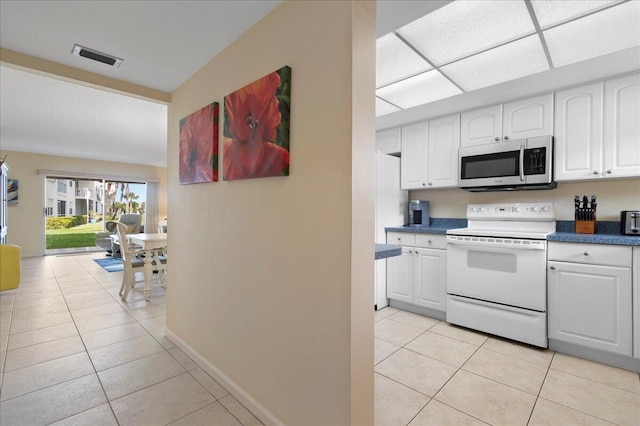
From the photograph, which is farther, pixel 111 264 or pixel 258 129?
pixel 111 264

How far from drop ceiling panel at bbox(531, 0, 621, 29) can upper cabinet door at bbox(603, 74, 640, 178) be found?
1.14 m

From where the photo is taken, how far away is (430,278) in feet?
10.2

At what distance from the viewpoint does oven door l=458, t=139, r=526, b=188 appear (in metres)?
2.78

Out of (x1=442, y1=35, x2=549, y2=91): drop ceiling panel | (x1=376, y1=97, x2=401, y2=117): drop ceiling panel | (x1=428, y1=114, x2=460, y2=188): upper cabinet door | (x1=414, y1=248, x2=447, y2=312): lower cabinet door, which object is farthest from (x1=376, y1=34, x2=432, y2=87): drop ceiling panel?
(x1=414, y1=248, x2=447, y2=312): lower cabinet door

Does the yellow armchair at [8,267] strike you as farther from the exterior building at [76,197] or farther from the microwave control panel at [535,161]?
the microwave control panel at [535,161]

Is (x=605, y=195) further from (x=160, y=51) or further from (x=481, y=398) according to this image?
(x=160, y=51)

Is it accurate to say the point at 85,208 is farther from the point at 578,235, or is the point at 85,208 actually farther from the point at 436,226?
the point at 578,235

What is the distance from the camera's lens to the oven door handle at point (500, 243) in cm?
238

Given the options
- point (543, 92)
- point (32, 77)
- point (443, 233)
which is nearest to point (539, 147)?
point (543, 92)

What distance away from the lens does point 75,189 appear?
26.8 ft

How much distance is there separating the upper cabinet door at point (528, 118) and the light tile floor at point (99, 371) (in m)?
3.27

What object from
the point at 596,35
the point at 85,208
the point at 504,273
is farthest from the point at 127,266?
the point at 85,208

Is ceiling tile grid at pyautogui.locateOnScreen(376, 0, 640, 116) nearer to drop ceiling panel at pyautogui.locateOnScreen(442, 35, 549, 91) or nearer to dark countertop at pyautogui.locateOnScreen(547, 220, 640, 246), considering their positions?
drop ceiling panel at pyautogui.locateOnScreen(442, 35, 549, 91)

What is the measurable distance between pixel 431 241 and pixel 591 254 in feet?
4.17
